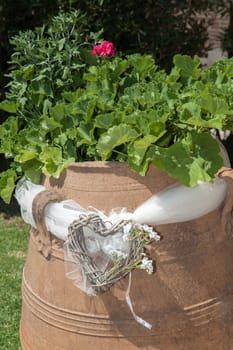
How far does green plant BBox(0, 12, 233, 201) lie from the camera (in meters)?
1.85

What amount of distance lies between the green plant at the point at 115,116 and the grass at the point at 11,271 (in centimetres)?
119

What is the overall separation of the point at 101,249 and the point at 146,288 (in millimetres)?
180

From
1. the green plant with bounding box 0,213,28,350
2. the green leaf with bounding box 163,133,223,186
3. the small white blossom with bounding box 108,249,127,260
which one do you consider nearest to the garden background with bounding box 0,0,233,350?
the green plant with bounding box 0,213,28,350

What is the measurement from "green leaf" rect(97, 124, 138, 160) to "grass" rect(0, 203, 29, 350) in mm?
1518

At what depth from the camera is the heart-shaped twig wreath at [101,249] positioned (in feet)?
6.10

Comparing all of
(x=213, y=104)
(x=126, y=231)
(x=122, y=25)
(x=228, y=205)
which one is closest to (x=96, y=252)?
(x=126, y=231)

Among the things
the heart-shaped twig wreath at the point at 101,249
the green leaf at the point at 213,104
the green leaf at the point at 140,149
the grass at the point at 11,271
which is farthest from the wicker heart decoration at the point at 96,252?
the grass at the point at 11,271

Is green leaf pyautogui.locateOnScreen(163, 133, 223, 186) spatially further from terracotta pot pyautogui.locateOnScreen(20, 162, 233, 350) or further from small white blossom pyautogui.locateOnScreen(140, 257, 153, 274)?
small white blossom pyautogui.locateOnScreen(140, 257, 153, 274)

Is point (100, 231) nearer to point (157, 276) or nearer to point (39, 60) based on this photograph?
point (157, 276)

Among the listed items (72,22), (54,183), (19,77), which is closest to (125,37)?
(72,22)

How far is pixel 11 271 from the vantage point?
12.5 ft

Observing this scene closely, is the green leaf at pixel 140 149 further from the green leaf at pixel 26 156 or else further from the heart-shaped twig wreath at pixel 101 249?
the green leaf at pixel 26 156

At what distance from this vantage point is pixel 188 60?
88.7 inches

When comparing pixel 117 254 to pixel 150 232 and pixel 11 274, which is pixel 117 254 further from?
pixel 11 274
